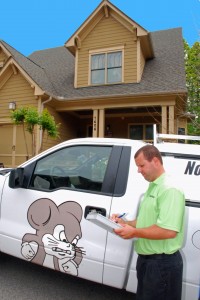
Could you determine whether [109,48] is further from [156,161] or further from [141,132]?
[156,161]

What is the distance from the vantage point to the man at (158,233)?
1.77 metres

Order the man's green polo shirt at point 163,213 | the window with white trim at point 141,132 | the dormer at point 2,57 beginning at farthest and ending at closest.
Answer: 1. the dormer at point 2,57
2. the window with white trim at point 141,132
3. the man's green polo shirt at point 163,213

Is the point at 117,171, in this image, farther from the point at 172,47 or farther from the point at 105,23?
the point at 172,47

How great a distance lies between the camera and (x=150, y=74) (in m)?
12.0

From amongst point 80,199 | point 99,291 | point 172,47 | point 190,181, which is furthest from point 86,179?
point 172,47

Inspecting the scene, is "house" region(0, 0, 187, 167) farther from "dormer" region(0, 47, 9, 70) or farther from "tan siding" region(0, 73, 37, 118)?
"dormer" region(0, 47, 9, 70)

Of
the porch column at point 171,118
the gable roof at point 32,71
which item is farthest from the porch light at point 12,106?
the porch column at point 171,118

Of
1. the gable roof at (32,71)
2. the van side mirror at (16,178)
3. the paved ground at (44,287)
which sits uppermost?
the gable roof at (32,71)

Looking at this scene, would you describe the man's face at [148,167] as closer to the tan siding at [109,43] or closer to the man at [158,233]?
the man at [158,233]

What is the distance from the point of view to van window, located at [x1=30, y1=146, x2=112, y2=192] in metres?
2.99

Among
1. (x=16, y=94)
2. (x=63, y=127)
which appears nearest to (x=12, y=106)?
(x=16, y=94)

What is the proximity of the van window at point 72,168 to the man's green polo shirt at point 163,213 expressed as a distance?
1.00 meters

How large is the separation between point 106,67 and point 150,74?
1979 mm

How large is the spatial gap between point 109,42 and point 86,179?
34.9ft
